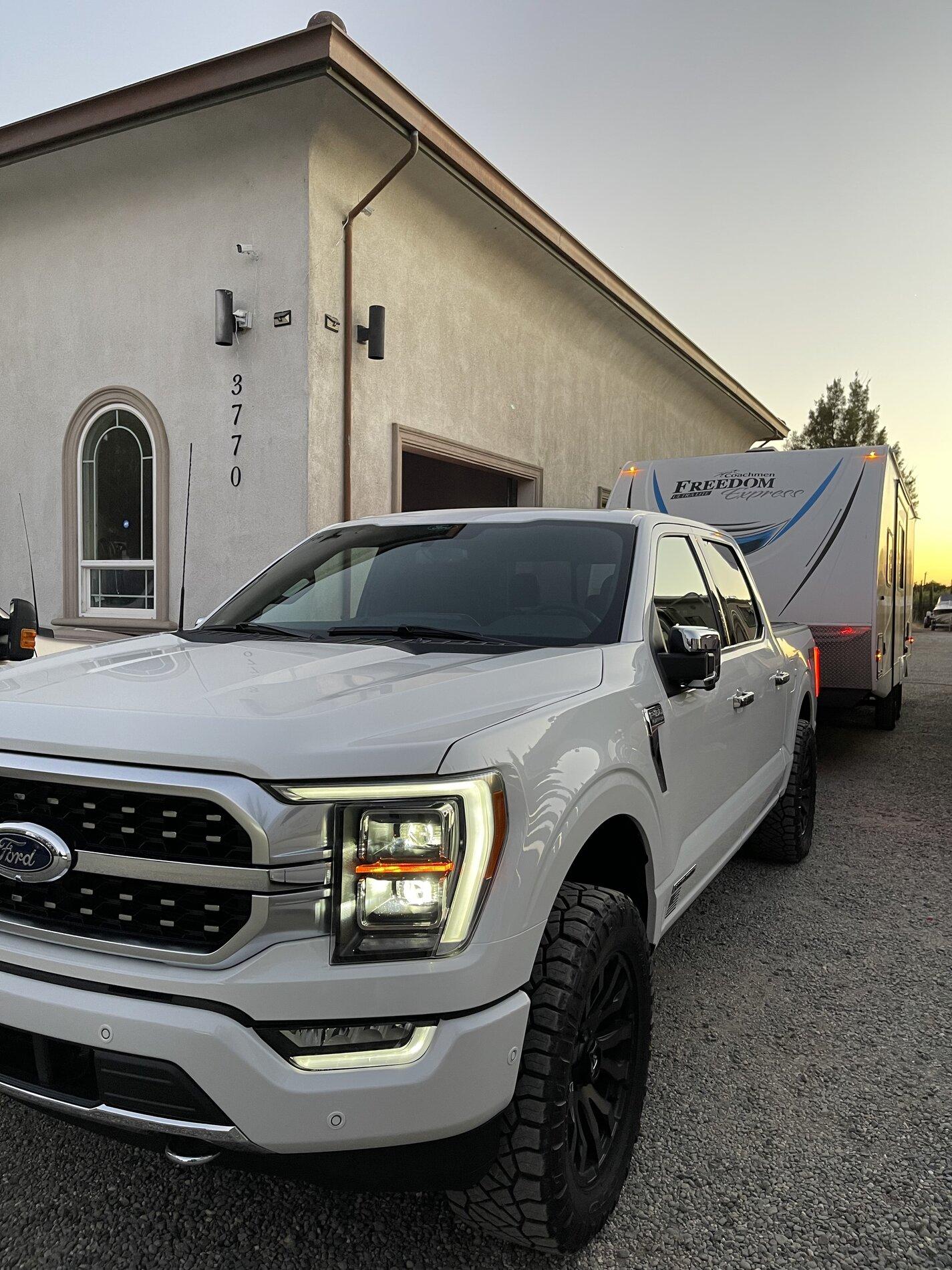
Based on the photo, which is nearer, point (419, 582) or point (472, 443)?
point (419, 582)

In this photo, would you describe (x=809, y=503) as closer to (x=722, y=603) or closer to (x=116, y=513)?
(x=722, y=603)

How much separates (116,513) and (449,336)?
3985 mm

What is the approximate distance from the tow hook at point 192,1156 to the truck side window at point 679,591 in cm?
190

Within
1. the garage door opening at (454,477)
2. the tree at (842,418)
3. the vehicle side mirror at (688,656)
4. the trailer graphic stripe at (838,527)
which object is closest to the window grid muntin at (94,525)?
the garage door opening at (454,477)

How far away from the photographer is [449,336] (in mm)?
10312

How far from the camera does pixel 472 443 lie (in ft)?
35.9

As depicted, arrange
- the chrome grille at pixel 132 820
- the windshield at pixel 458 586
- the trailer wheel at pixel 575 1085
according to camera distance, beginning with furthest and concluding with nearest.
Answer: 1. the windshield at pixel 458 586
2. the trailer wheel at pixel 575 1085
3. the chrome grille at pixel 132 820

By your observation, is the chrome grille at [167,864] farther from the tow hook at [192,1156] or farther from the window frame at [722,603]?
the window frame at [722,603]

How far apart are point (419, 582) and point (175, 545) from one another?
20.6ft

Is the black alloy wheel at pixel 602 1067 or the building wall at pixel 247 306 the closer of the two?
the black alloy wheel at pixel 602 1067

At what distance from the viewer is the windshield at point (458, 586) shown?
3.02 m

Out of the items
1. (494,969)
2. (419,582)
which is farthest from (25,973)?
(419,582)

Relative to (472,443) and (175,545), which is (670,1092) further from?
(472,443)

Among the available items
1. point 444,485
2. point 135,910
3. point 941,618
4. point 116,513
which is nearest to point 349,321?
point 116,513
